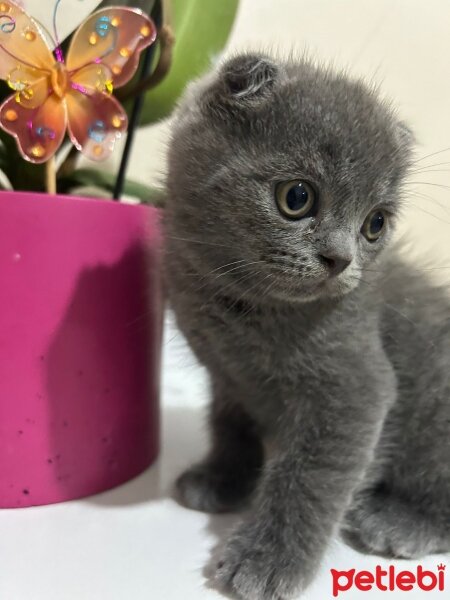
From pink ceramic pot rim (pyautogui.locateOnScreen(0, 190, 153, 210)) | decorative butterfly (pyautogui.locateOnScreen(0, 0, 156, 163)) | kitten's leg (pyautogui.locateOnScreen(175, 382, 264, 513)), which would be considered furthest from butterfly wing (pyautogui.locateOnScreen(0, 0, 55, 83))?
kitten's leg (pyautogui.locateOnScreen(175, 382, 264, 513))

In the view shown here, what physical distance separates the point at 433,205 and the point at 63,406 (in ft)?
2.58

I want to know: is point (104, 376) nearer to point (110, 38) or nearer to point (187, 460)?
point (187, 460)

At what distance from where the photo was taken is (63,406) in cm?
64

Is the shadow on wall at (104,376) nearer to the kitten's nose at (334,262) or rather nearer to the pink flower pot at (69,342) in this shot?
the pink flower pot at (69,342)

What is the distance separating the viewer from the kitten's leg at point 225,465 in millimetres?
689

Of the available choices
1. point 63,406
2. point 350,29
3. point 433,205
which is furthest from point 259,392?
point 350,29

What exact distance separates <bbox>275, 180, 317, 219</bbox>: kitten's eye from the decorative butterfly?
247mm

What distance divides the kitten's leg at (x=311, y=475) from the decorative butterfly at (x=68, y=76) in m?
0.38

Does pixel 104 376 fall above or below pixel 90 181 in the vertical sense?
below

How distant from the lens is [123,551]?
58 centimetres

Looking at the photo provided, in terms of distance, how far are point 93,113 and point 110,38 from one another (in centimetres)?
8

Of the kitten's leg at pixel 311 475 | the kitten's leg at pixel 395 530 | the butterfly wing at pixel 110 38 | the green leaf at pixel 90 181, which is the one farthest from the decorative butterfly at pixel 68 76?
the kitten's leg at pixel 395 530

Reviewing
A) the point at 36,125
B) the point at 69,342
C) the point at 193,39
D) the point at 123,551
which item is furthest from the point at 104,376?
the point at 193,39

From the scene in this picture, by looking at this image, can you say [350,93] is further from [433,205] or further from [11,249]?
[433,205]
